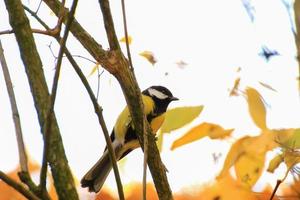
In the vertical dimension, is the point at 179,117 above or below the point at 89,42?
below

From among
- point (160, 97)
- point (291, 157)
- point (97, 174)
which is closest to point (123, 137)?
point (97, 174)

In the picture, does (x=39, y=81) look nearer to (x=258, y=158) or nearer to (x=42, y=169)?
(x=42, y=169)

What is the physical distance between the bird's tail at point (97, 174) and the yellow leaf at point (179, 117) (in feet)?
3.12

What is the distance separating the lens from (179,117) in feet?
4.34

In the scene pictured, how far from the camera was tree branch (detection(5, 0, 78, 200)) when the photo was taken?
105cm

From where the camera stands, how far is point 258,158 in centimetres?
117

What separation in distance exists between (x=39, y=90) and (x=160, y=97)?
7.37 ft

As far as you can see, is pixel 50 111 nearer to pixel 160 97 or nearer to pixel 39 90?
pixel 39 90

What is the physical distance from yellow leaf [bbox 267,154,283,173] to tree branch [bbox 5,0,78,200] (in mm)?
393

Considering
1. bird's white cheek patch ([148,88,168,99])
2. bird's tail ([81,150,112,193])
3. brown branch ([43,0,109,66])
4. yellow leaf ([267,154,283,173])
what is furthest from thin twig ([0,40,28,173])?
bird's white cheek patch ([148,88,168,99])

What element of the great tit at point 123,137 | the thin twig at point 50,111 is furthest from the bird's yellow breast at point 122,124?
the thin twig at point 50,111

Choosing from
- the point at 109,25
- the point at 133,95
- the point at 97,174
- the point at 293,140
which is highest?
the point at 109,25

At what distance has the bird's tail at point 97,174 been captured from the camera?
237 centimetres

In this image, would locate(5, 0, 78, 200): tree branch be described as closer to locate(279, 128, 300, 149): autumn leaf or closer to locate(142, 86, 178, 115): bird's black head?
locate(279, 128, 300, 149): autumn leaf
